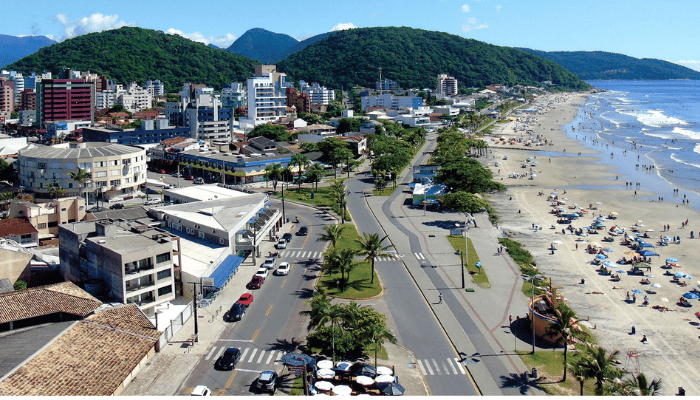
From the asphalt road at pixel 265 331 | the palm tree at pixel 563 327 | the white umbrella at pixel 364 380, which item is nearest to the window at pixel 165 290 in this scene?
the asphalt road at pixel 265 331

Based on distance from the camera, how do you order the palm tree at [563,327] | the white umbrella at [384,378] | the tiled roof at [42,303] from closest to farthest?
the white umbrella at [384,378] < the palm tree at [563,327] < the tiled roof at [42,303]

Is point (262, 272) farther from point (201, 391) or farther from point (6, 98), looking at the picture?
point (6, 98)

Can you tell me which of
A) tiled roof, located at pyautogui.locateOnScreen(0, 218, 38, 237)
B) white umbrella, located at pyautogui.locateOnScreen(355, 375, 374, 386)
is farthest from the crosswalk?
tiled roof, located at pyautogui.locateOnScreen(0, 218, 38, 237)

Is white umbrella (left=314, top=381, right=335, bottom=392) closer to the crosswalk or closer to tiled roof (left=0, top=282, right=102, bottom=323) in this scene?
the crosswalk

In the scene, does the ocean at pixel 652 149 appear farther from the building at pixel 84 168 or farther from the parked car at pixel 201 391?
the building at pixel 84 168

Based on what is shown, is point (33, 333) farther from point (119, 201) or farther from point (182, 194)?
point (119, 201)

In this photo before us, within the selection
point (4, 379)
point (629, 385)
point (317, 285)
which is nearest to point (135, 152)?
point (317, 285)
